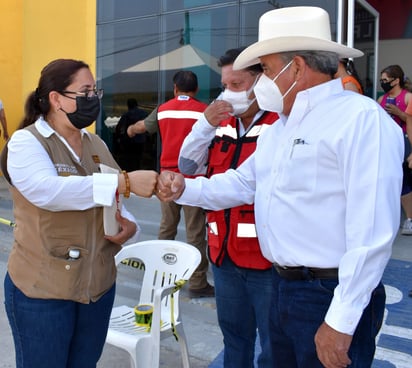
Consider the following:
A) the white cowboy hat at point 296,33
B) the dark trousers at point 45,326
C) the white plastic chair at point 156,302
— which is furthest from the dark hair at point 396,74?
the dark trousers at point 45,326

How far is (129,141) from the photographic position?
352 inches

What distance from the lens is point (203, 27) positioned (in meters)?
7.89

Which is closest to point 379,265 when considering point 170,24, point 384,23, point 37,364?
point 37,364

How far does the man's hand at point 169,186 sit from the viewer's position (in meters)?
2.35

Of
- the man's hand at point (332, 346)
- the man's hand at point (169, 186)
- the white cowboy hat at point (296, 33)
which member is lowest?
the man's hand at point (332, 346)

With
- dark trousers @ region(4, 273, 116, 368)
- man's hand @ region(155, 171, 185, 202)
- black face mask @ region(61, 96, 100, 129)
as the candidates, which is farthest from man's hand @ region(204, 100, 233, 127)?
dark trousers @ region(4, 273, 116, 368)

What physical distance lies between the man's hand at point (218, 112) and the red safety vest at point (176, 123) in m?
1.85

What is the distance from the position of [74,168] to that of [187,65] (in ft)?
20.7

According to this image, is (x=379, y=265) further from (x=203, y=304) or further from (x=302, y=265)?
(x=203, y=304)

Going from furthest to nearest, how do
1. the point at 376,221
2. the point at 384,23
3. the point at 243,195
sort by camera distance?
the point at 384,23 < the point at 243,195 < the point at 376,221

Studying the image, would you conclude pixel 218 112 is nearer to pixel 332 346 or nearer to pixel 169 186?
pixel 169 186

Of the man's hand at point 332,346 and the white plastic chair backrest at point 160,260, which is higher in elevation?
the man's hand at point 332,346

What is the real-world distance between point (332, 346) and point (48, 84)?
152 centimetres

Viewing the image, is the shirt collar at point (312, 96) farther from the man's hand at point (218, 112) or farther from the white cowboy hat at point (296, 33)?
the man's hand at point (218, 112)
